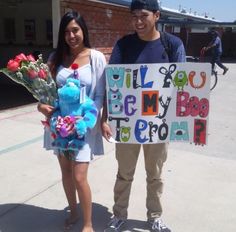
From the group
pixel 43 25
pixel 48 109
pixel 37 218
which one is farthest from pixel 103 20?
pixel 48 109

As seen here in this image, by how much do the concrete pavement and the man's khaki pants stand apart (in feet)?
0.72

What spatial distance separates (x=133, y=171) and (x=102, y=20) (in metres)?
8.75

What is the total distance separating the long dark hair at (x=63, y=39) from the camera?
2944 mm

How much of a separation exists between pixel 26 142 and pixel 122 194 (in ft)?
9.78

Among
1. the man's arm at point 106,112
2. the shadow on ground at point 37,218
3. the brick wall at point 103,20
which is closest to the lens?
the man's arm at point 106,112

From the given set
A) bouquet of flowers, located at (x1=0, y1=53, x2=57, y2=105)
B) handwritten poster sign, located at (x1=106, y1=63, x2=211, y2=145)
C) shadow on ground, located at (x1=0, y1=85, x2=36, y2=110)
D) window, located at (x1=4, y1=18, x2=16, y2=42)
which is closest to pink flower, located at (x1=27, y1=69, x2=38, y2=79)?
bouquet of flowers, located at (x1=0, y1=53, x2=57, y2=105)

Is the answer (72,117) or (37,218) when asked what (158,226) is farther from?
(72,117)

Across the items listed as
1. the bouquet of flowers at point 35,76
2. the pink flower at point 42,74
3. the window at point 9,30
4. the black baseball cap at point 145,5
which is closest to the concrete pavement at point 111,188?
the bouquet of flowers at point 35,76

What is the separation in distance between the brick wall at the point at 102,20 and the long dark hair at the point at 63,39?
6.55m

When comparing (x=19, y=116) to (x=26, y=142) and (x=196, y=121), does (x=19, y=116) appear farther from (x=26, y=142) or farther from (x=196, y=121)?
(x=196, y=121)

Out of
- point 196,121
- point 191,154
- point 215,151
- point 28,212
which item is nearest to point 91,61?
point 196,121

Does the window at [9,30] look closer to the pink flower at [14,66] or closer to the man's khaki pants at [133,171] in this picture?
the pink flower at [14,66]

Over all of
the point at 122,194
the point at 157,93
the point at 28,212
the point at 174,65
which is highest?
the point at 174,65

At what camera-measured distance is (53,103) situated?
3.00 meters
